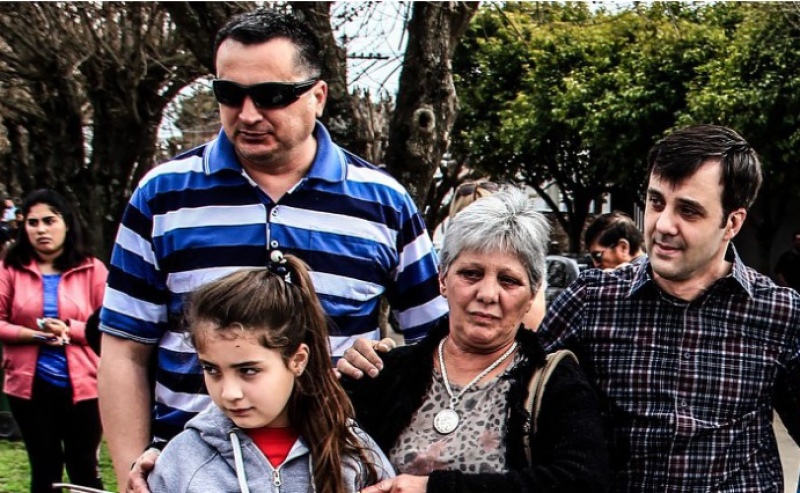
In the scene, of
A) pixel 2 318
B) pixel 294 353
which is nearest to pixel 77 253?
pixel 2 318

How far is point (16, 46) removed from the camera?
33.5ft

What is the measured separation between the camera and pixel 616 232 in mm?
6086

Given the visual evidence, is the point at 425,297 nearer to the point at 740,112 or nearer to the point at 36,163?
the point at 36,163

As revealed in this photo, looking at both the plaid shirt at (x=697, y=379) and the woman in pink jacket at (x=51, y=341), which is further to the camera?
the woman in pink jacket at (x=51, y=341)

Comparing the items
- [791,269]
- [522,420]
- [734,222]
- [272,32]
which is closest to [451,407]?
[522,420]

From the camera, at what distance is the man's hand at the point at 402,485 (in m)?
2.41

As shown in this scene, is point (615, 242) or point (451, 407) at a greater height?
point (615, 242)

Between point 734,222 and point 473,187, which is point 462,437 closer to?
point 734,222

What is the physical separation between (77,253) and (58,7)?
4.99m

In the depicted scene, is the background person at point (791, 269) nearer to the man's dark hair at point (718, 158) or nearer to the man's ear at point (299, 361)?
the man's dark hair at point (718, 158)

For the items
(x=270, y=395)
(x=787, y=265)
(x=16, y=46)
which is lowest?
(x=787, y=265)

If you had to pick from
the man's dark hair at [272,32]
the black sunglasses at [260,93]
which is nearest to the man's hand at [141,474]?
the black sunglasses at [260,93]

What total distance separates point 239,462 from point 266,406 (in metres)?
0.14

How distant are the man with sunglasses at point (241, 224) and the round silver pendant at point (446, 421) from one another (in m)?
0.41
